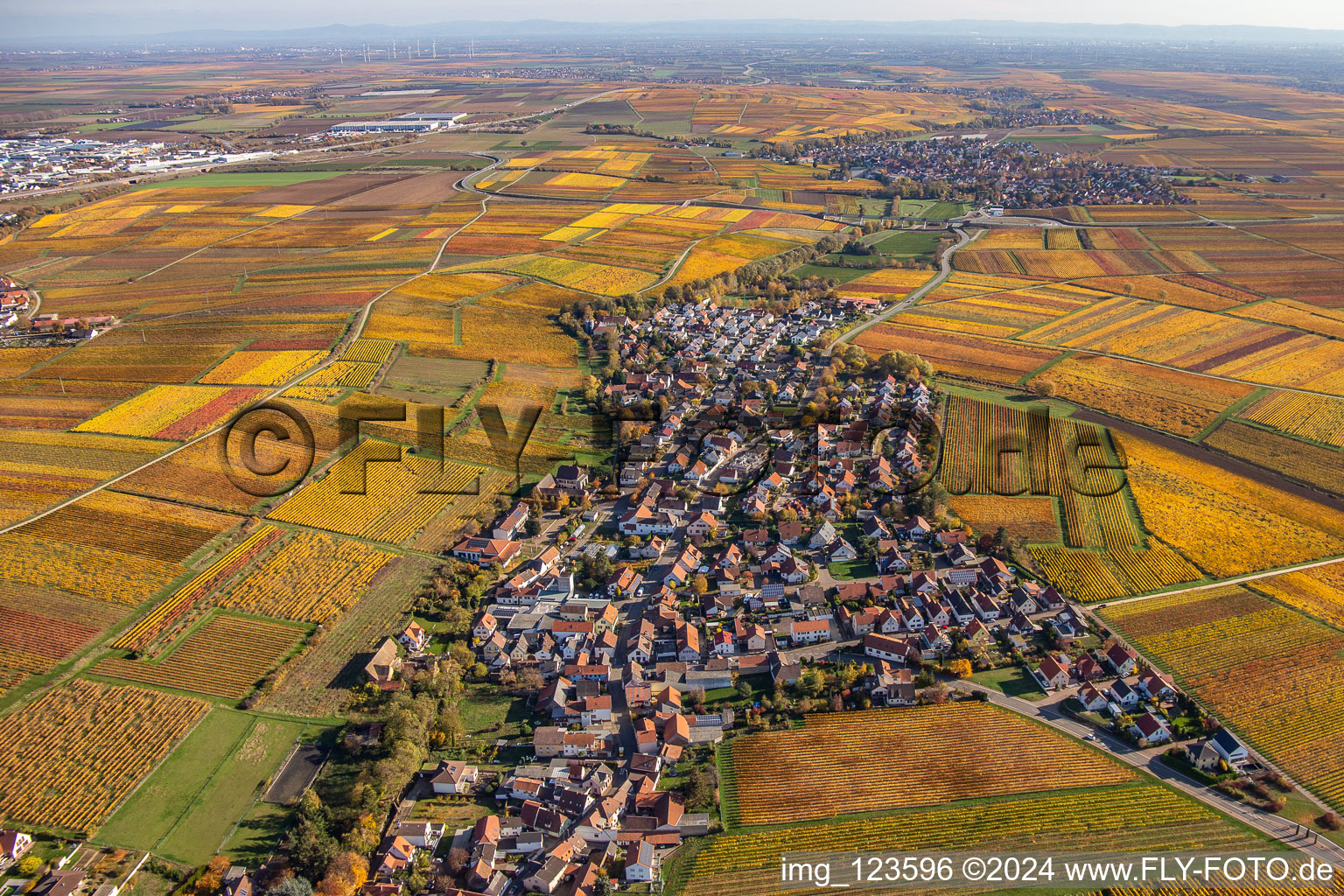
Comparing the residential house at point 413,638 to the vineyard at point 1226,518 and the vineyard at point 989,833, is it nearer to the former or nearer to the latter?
the vineyard at point 989,833

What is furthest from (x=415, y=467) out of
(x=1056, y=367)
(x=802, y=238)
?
(x=802, y=238)

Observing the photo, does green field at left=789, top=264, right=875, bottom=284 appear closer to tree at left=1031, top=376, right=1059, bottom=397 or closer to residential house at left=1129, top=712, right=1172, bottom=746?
tree at left=1031, top=376, right=1059, bottom=397

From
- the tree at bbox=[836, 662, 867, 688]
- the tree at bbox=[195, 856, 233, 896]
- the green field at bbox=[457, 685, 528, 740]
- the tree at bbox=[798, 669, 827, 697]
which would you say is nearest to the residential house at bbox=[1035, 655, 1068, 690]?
the tree at bbox=[836, 662, 867, 688]

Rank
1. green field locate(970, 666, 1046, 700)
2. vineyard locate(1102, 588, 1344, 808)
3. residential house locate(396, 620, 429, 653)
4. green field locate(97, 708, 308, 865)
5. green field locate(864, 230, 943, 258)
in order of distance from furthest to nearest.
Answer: green field locate(864, 230, 943, 258) < residential house locate(396, 620, 429, 653) < green field locate(970, 666, 1046, 700) < vineyard locate(1102, 588, 1344, 808) < green field locate(97, 708, 308, 865)

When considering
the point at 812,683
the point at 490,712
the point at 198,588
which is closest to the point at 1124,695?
the point at 812,683

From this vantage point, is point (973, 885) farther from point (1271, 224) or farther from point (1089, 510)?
point (1271, 224)

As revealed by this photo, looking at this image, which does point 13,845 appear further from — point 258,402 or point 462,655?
point 258,402
